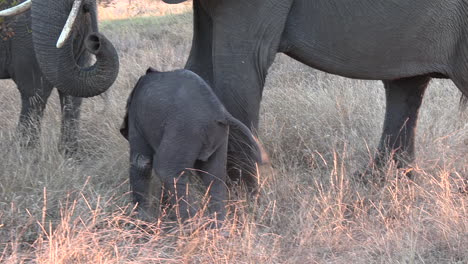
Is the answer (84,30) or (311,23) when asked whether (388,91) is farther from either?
(84,30)

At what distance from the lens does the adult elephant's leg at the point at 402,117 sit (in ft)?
15.2

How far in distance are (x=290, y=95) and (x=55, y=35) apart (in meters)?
2.44

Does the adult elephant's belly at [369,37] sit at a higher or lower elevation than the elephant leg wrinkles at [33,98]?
higher

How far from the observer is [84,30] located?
4961mm

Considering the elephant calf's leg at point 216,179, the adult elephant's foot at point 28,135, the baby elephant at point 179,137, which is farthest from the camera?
the adult elephant's foot at point 28,135

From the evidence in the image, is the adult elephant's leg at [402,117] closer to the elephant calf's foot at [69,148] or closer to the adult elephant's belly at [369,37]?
the adult elephant's belly at [369,37]

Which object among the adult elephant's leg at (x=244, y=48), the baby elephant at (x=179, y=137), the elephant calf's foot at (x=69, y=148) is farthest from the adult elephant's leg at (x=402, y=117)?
the elephant calf's foot at (x=69, y=148)

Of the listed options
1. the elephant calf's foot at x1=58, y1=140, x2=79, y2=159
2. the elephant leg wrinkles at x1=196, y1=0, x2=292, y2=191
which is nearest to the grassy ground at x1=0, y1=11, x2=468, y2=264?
the elephant calf's foot at x1=58, y1=140, x2=79, y2=159

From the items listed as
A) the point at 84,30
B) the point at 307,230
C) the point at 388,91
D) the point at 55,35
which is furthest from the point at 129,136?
the point at 388,91

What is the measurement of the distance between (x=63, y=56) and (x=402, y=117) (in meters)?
2.09

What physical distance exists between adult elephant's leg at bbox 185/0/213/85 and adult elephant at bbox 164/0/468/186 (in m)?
0.36

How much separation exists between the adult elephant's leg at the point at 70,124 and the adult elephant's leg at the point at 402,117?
2.01 m

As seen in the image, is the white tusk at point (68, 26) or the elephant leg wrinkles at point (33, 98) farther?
the elephant leg wrinkles at point (33, 98)

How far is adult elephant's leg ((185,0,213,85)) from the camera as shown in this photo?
444cm
